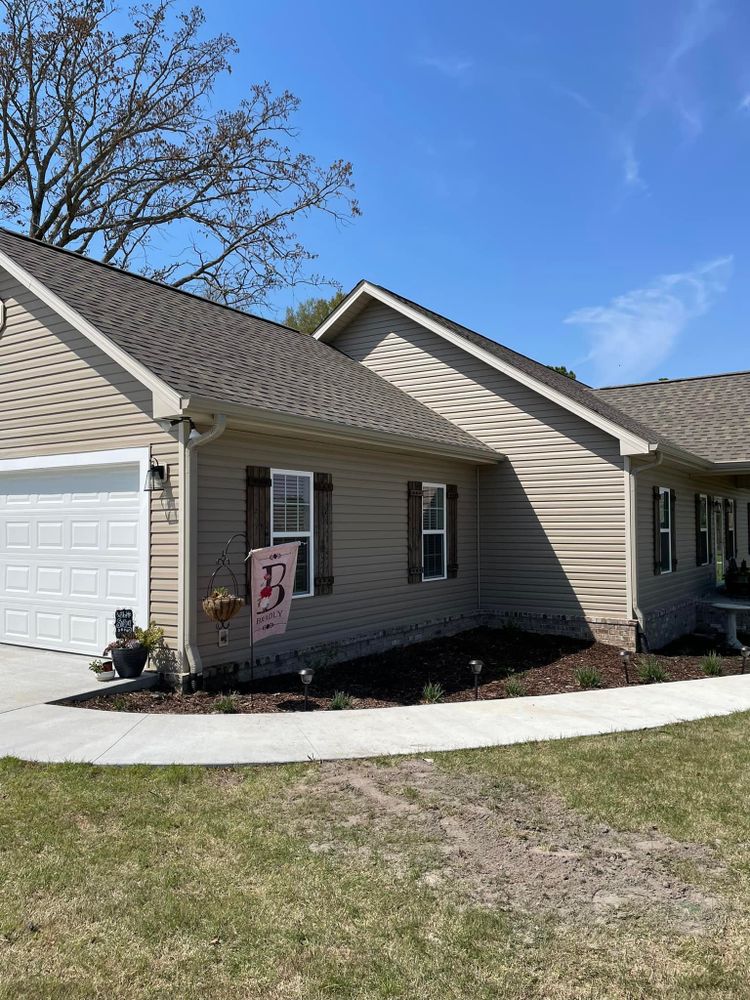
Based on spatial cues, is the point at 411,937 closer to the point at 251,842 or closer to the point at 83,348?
the point at 251,842

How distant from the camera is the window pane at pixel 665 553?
13215mm

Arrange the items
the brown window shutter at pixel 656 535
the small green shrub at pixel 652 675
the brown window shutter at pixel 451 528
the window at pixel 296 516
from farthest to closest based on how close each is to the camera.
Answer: the brown window shutter at pixel 656 535
the brown window shutter at pixel 451 528
the small green shrub at pixel 652 675
the window at pixel 296 516

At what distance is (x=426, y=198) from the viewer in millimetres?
17344

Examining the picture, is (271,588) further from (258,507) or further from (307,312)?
(307,312)

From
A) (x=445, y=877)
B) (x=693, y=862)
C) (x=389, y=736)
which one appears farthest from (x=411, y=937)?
(x=389, y=736)

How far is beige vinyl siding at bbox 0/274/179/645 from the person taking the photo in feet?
25.4

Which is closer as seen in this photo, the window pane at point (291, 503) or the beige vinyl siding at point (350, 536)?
the beige vinyl siding at point (350, 536)

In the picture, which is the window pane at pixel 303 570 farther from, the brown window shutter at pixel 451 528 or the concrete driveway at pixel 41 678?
the brown window shutter at pixel 451 528

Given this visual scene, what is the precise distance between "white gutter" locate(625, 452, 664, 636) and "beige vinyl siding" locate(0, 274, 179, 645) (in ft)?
24.1

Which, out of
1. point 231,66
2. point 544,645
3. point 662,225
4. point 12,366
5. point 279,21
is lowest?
point 544,645

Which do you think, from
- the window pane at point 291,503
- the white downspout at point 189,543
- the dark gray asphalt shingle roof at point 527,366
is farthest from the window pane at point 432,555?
the white downspout at point 189,543

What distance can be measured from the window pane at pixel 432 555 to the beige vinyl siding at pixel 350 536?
0.22 metres

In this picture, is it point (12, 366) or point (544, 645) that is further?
point (544, 645)

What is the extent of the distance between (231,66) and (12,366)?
18206mm
